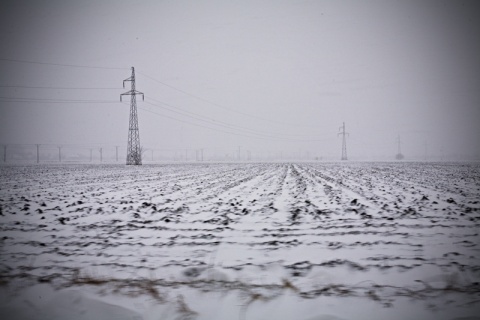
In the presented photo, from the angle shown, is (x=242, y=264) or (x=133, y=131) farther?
(x=133, y=131)

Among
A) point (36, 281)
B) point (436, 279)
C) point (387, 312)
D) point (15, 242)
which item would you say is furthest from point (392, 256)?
point (15, 242)

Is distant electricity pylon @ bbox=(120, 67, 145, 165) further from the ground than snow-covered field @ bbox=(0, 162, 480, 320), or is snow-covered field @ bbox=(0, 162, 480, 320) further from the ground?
distant electricity pylon @ bbox=(120, 67, 145, 165)

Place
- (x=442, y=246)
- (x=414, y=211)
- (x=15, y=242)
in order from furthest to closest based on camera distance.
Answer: (x=414, y=211)
(x=15, y=242)
(x=442, y=246)

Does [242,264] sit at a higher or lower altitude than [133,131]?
lower

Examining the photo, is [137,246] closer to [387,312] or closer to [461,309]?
[387,312]

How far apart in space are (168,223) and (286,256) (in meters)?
2.89

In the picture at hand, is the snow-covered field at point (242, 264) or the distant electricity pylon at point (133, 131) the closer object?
the snow-covered field at point (242, 264)

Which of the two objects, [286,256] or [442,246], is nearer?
[286,256]

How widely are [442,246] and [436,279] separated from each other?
4.36 feet

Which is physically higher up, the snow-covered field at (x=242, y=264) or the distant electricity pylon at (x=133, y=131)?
the distant electricity pylon at (x=133, y=131)

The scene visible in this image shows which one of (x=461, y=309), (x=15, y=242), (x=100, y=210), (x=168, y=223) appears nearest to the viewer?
(x=461, y=309)

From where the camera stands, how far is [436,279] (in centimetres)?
299

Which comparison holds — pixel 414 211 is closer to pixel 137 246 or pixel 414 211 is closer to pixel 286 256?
pixel 286 256

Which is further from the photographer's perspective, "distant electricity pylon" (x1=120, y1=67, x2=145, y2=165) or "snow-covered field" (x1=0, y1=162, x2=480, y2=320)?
"distant electricity pylon" (x1=120, y1=67, x2=145, y2=165)
